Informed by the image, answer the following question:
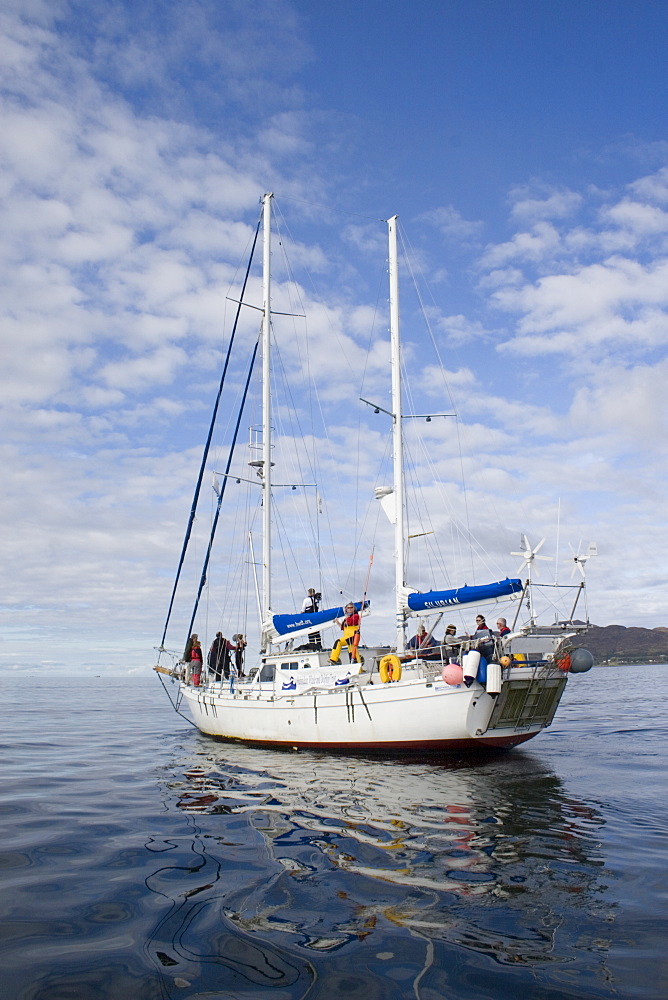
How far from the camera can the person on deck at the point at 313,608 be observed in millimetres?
22859

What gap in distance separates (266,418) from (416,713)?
13.6 metres

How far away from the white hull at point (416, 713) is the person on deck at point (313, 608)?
272cm

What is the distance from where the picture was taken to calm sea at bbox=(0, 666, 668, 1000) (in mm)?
5648

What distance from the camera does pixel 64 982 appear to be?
5594mm

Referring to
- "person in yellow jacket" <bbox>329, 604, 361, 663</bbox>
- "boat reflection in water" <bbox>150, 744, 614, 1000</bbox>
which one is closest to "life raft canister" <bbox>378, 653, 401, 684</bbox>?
"person in yellow jacket" <bbox>329, 604, 361, 663</bbox>

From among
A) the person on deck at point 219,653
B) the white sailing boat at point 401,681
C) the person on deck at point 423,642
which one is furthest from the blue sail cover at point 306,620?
the person on deck at point 219,653

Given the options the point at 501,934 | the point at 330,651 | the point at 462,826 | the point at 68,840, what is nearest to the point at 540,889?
the point at 501,934

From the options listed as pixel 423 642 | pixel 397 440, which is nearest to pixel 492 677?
pixel 423 642

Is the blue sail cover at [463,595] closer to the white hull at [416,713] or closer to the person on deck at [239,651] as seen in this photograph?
the white hull at [416,713]

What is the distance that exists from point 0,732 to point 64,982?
26.8 m

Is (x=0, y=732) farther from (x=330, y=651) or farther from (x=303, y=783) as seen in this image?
(x=303, y=783)

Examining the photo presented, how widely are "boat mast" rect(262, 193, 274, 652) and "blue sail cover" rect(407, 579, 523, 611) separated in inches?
266

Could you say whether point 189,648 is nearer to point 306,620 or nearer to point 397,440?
point 306,620

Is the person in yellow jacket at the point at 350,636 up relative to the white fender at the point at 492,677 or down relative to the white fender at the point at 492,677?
up
